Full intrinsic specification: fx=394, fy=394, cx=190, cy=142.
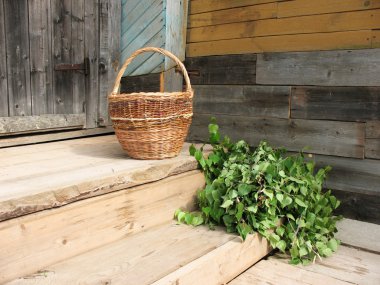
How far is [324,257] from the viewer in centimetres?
201

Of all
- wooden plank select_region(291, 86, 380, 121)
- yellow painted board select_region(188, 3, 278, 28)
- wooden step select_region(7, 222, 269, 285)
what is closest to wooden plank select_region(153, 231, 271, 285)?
wooden step select_region(7, 222, 269, 285)

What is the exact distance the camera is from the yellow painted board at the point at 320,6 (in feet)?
7.51

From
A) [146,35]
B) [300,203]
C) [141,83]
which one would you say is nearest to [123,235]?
[300,203]

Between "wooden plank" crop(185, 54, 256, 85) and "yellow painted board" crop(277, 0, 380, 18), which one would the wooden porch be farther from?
"yellow painted board" crop(277, 0, 380, 18)

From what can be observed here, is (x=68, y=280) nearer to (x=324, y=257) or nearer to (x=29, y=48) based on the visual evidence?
(x=324, y=257)

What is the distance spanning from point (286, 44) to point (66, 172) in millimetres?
1624

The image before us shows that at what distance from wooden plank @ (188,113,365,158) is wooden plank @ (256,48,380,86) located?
0.84 feet

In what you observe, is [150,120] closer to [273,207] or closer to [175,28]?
[273,207]

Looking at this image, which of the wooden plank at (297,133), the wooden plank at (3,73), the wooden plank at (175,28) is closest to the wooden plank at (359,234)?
the wooden plank at (297,133)

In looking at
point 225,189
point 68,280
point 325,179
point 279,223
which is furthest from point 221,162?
point 68,280

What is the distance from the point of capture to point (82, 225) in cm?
159

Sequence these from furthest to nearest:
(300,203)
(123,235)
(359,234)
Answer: (359,234) → (300,203) → (123,235)

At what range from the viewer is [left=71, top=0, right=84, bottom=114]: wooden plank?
114 inches

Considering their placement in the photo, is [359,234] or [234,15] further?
[234,15]
